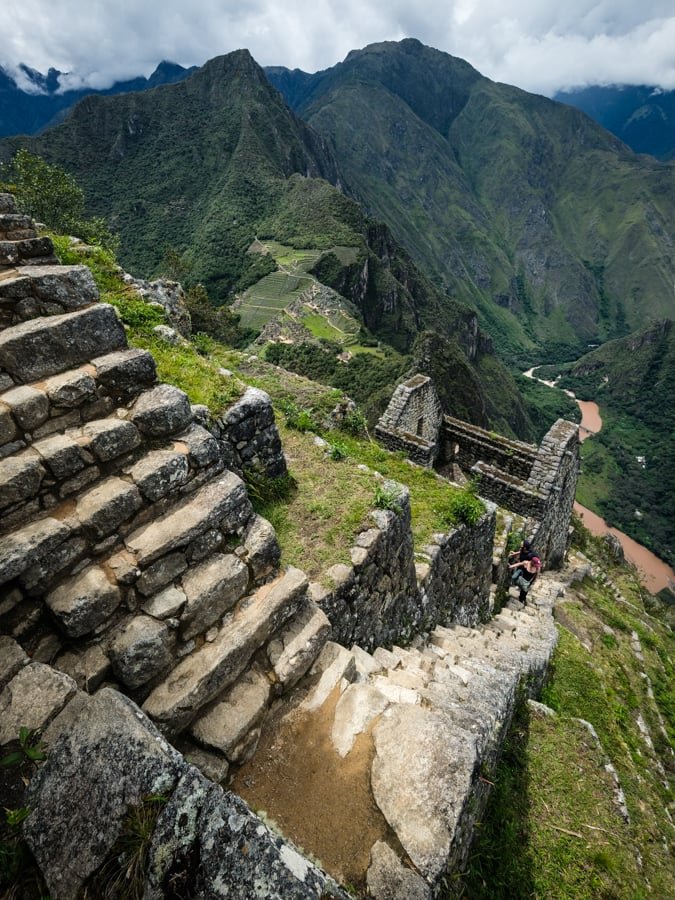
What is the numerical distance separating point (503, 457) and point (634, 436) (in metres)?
141

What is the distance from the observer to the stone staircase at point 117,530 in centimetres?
339

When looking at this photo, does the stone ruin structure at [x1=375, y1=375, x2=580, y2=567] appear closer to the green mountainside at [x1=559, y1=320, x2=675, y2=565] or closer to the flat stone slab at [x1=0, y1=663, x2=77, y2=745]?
the flat stone slab at [x1=0, y1=663, x2=77, y2=745]

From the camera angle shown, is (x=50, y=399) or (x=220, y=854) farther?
(x=50, y=399)

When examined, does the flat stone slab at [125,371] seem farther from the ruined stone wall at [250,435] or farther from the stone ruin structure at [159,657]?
the ruined stone wall at [250,435]

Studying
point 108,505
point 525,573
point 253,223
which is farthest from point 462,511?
point 253,223

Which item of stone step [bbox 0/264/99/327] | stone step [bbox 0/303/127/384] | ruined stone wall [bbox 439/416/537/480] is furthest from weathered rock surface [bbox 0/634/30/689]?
ruined stone wall [bbox 439/416/537/480]

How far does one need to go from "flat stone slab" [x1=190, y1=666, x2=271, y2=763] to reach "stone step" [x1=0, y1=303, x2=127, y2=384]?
10.8 feet

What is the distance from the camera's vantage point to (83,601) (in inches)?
133

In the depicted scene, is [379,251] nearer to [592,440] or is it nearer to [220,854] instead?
[592,440]

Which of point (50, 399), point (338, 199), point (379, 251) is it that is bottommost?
point (50, 399)

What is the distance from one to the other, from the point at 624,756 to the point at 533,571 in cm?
451

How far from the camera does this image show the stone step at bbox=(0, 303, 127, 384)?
12.2 feet

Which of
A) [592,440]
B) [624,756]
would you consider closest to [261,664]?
[624,756]

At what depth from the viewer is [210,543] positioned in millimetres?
4156
